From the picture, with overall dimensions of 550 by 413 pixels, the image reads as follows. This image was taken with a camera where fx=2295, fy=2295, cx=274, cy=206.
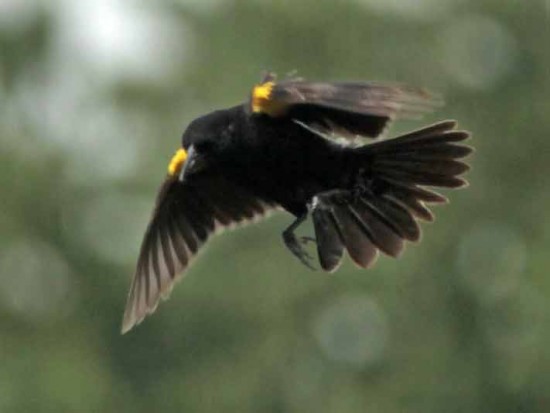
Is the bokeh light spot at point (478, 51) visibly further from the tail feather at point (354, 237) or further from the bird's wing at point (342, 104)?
the bird's wing at point (342, 104)

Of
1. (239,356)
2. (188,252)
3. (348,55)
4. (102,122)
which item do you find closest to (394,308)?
(239,356)

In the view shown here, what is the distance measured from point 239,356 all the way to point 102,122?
4.15m

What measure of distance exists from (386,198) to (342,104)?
1.44 metres

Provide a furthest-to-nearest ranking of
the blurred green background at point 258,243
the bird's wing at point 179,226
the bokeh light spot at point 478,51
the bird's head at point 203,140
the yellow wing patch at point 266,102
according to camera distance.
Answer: the bokeh light spot at point 478,51 → the blurred green background at point 258,243 → the bird's wing at point 179,226 → the bird's head at point 203,140 → the yellow wing patch at point 266,102

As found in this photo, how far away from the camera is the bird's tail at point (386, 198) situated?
32.0 ft

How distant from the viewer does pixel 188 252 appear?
10617 millimetres

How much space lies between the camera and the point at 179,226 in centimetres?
1060

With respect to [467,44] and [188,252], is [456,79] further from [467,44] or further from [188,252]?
[188,252]

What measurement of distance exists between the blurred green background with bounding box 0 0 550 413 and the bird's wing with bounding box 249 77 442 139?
10224 millimetres

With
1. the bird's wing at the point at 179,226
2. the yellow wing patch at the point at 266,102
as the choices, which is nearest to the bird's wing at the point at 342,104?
the yellow wing patch at the point at 266,102

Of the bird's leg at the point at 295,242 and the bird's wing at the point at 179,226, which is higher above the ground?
the bird's wing at the point at 179,226

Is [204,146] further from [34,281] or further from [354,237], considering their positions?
[34,281]

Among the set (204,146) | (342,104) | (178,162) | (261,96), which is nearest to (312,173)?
(204,146)

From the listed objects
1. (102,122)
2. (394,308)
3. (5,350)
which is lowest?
(394,308)
